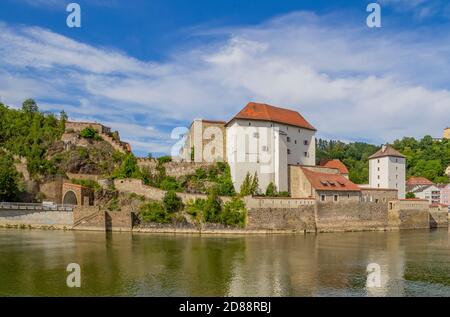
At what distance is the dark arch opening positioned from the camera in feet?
135

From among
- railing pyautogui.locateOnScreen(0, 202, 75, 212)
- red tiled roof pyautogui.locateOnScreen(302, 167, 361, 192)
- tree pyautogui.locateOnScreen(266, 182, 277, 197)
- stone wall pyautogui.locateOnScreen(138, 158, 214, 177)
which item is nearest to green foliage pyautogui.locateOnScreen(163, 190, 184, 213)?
stone wall pyautogui.locateOnScreen(138, 158, 214, 177)

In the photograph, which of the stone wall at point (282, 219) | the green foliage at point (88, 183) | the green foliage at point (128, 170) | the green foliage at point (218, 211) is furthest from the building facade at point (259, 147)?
the green foliage at point (88, 183)

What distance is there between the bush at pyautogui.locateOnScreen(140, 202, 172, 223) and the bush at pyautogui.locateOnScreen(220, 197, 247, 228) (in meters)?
4.90

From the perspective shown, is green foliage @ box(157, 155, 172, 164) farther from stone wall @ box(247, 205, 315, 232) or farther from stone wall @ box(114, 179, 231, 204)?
stone wall @ box(247, 205, 315, 232)

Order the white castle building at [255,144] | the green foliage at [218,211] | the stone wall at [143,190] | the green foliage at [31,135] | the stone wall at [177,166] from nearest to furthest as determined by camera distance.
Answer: the green foliage at [218,211] < the stone wall at [143,190] < the white castle building at [255,144] < the stone wall at [177,166] < the green foliage at [31,135]

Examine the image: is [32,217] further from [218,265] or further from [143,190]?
[218,265]

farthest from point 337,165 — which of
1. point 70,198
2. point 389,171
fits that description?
point 70,198

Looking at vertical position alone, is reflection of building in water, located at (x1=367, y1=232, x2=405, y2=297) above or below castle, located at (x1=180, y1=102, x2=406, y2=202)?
below

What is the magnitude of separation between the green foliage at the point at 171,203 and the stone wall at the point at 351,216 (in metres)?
12.8

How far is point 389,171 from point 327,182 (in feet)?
43.7

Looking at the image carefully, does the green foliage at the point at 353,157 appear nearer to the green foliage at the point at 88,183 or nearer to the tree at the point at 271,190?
the tree at the point at 271,190

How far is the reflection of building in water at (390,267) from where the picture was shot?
1774cm
